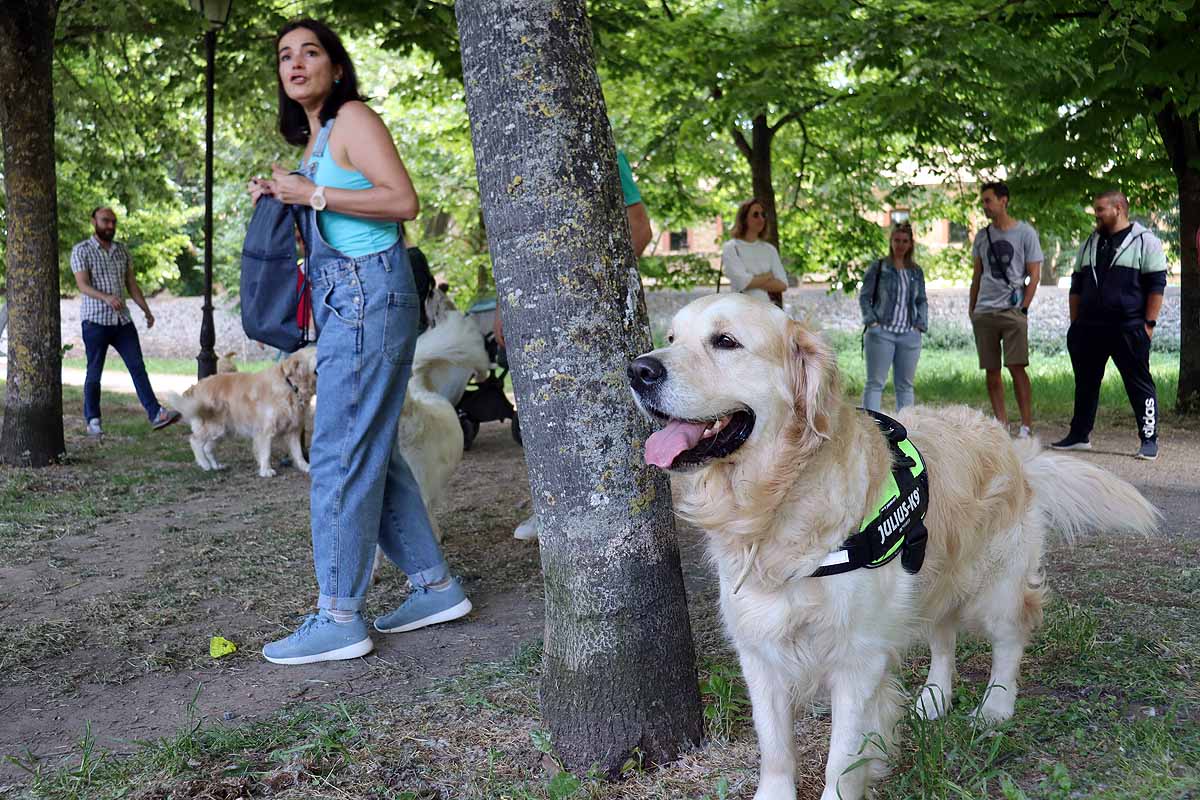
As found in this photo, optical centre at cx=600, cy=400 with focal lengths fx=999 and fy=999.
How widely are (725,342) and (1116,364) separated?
23.9 feet

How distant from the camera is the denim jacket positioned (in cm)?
922

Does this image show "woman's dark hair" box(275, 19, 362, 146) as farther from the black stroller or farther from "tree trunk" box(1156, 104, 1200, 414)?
"tree trunk" box(1156, 104, 1200, 414)

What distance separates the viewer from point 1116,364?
863 centimetres

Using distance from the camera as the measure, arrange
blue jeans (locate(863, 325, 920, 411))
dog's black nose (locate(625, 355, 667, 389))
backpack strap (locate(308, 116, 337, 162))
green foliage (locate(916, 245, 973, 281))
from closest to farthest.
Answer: dog's black nose (locate(625, 355, 667, 389)), backpack strap (locate(308, 116, 337, 162)), blue jeans (locate(863, 325, 920, 411)), green foliage (locate(916, 245, 973, 281))

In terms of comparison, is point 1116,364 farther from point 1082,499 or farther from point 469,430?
point 469,430

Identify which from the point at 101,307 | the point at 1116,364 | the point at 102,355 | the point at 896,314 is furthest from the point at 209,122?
the point at 1116,364

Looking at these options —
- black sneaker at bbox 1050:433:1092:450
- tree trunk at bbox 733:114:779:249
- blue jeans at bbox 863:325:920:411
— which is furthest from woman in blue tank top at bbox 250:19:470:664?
tree trunk at bbox 733:114:779:249

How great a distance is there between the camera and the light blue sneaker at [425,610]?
4.32 m

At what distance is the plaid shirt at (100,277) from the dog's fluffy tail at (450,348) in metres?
6.81

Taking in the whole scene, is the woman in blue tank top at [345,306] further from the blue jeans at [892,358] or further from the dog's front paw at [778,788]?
the blue jeans at [892,358]

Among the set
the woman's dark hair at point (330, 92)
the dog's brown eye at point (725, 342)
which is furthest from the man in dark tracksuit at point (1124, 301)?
the dog's brown eye at point (725, 342)

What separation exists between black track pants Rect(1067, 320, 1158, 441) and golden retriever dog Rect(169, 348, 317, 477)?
6.89m

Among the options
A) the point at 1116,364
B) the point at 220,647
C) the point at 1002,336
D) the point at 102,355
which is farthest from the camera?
the point at 102,355

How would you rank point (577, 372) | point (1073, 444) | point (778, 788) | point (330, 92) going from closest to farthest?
point (778, 788)
point (577, 372)
point (330, 92)
point (1073, 444)
